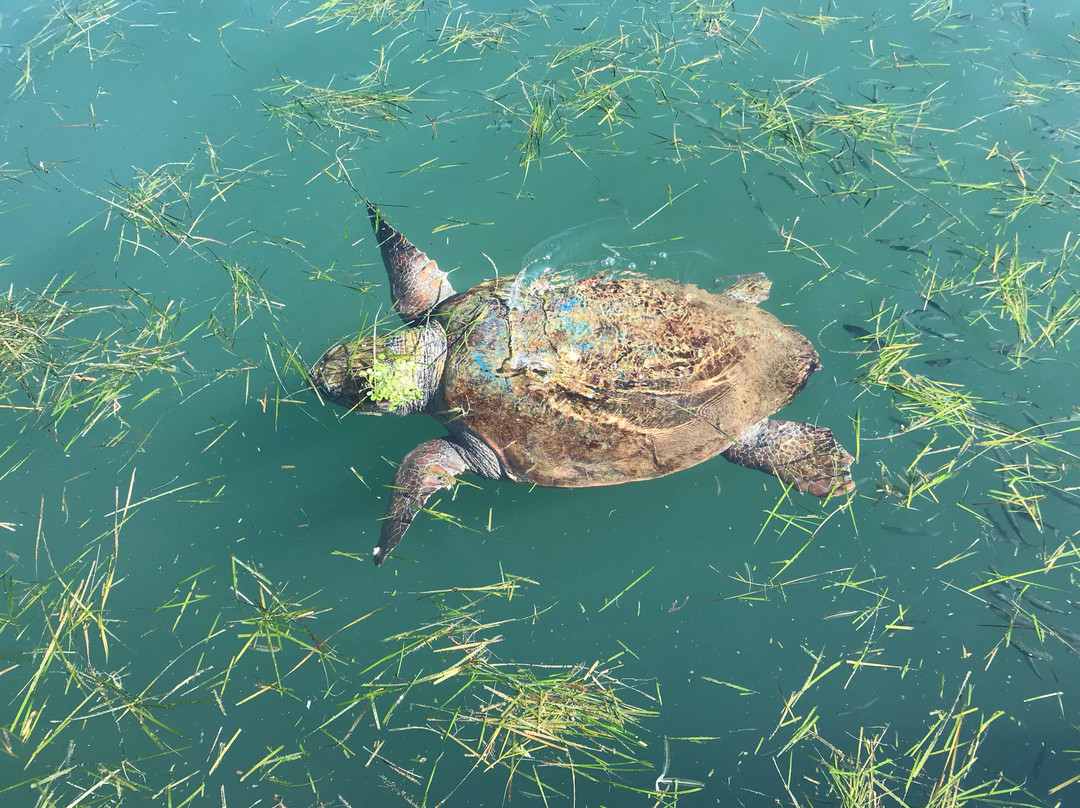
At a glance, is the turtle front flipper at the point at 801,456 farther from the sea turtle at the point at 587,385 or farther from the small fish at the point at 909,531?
the small fish at the point at 909,531

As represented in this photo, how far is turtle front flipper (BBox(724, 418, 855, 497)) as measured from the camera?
135 inches

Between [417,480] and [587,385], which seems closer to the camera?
[587,385]

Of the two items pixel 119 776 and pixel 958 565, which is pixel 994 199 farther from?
pixel 119 776

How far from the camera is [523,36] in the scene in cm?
470

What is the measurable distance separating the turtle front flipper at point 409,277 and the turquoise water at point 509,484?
0.26 metres

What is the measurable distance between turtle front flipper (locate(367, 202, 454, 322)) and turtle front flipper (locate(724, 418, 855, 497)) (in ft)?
7.20

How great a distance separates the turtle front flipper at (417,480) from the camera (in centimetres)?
344

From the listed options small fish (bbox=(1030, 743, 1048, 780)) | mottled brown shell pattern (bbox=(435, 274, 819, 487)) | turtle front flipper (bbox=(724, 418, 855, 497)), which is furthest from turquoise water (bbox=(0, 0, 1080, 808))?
mottled brown shell pattern (bbox=(435, 274, 819, 487))

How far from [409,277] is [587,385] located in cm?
167

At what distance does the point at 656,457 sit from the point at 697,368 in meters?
0.55

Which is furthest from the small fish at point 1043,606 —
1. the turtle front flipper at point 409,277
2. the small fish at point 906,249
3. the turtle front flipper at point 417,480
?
the turtle front flipper at point 409,277

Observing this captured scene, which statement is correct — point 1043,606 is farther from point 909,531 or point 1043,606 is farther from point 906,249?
point 906,249

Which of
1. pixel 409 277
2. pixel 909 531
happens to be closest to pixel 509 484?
pixel 409 277

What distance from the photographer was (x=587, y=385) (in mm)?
3051
